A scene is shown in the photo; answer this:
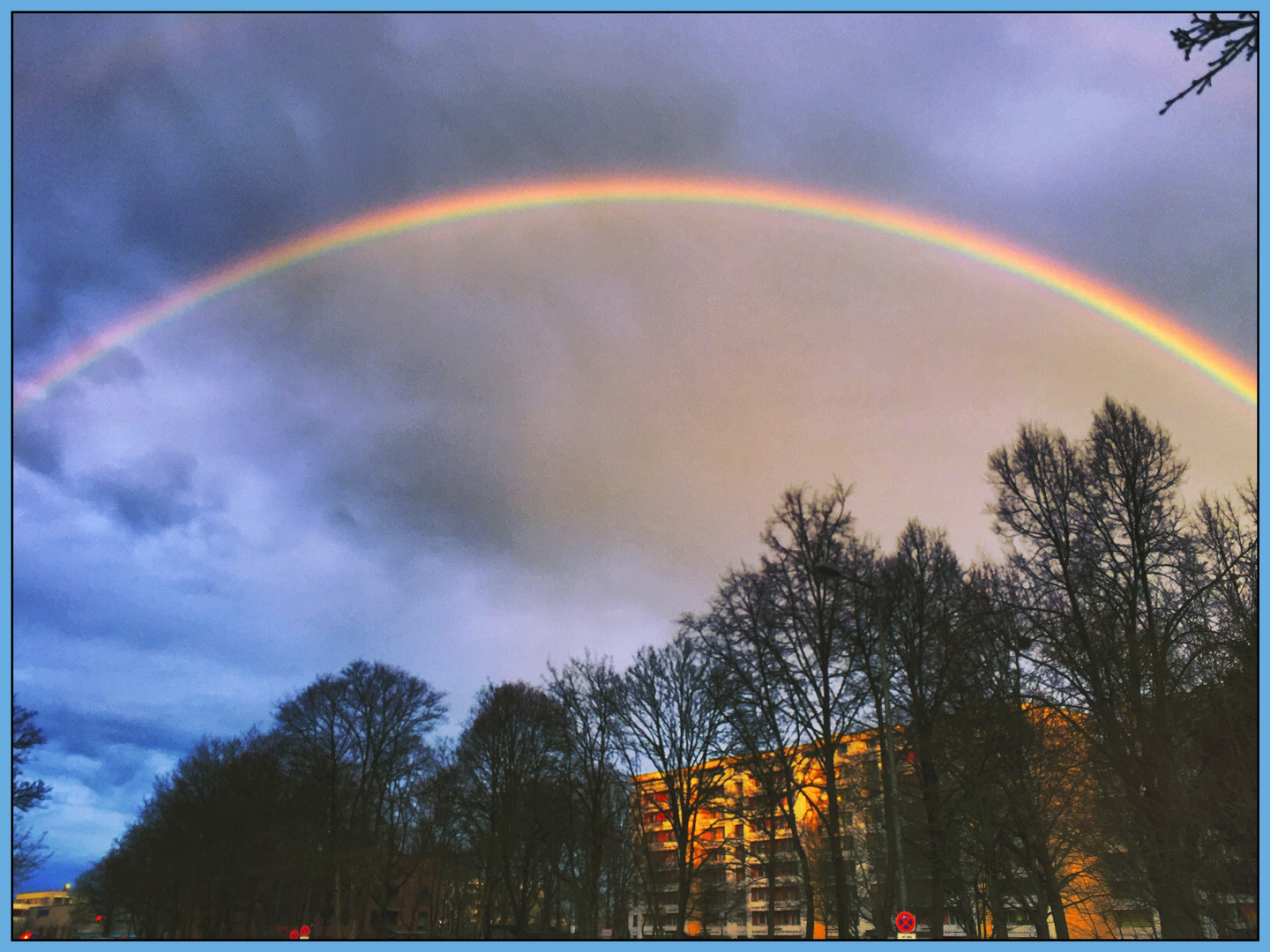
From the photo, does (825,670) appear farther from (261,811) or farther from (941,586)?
(261,811)

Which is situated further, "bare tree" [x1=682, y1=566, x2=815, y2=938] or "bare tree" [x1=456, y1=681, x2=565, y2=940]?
"bare tree" [x1=456, y1=681, x2=565, y2=940]

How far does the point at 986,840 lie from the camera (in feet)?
83.7

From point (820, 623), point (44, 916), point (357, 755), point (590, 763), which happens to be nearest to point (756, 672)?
point (820, 623)

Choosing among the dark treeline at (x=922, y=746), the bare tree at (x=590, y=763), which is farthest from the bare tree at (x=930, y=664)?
the bare tree at (x=590, y=763)

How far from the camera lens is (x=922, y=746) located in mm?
27000

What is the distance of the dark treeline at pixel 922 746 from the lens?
21031mm

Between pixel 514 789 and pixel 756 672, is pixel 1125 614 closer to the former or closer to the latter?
pixel 756 672

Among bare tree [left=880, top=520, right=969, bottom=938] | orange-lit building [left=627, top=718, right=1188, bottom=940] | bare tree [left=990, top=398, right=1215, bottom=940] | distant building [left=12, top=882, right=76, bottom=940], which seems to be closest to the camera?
bare tree [left=990, top=398, right=1215, bottom=940]

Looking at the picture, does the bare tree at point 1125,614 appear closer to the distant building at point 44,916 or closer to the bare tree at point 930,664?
the bare tree at point 930,664

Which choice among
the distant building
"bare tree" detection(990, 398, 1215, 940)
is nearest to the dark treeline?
"bare tree" detection(990, 398, 1215, 940)

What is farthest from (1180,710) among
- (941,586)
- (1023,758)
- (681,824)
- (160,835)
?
(160,835)

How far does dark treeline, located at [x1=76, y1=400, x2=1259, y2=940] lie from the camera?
21031 mm

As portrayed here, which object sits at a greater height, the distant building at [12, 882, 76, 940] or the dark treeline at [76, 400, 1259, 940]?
the dark treeline at [76, 400, 1259, 940]

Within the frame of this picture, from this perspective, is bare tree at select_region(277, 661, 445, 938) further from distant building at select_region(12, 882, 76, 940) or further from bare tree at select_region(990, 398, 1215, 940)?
bare tree at select_region(990, 398, 1215, 940)
